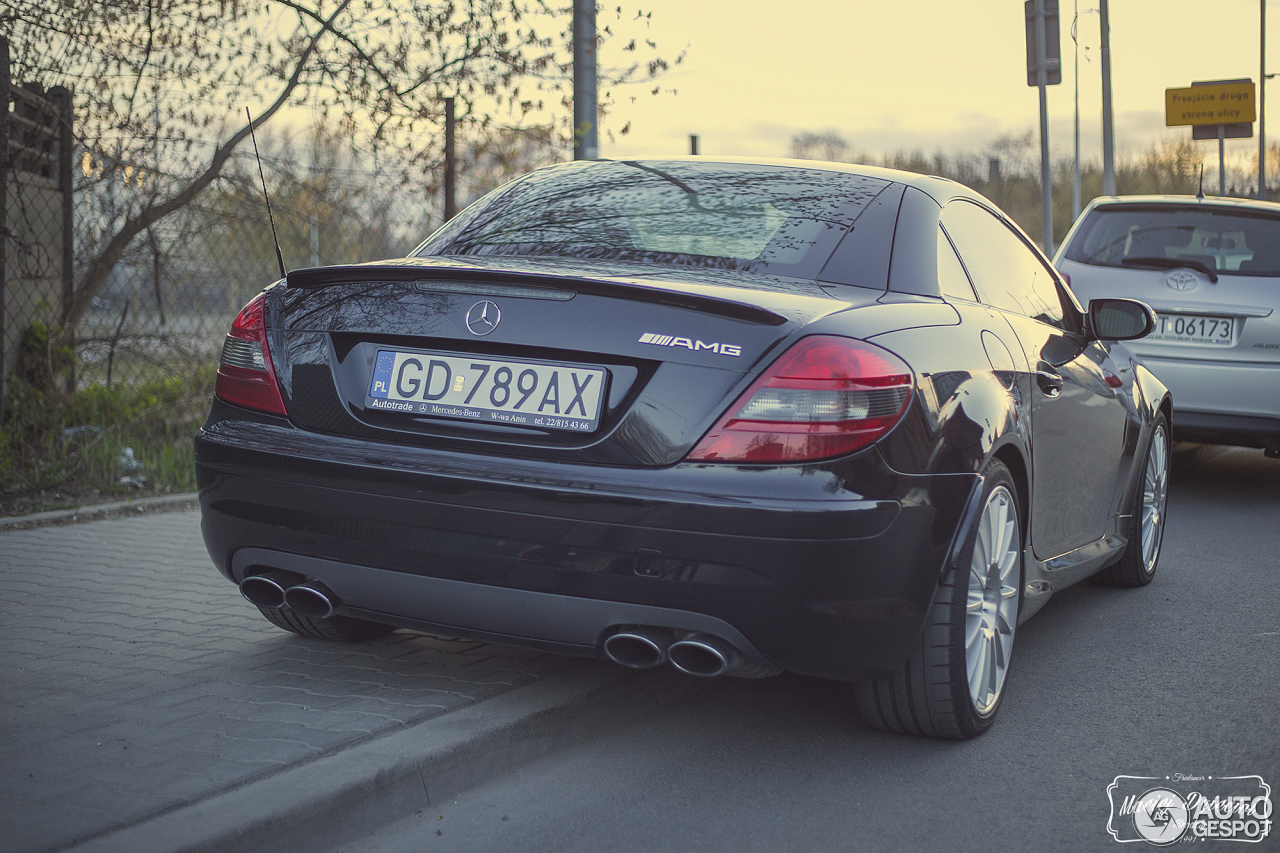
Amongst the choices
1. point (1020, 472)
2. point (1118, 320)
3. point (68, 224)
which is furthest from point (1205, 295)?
point (68, 224)

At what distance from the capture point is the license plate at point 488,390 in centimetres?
311

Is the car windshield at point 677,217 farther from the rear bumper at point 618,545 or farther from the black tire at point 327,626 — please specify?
the black tire at point 327,626

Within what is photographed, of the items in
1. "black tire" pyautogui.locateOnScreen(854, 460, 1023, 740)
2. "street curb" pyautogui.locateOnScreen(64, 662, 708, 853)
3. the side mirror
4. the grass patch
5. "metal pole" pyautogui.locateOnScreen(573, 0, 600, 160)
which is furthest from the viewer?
"metal pole" pyautogui.locateOnScreen(573, 0, 600, 160)

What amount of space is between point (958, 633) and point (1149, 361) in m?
5.09

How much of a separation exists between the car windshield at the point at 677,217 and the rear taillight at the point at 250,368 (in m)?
0.64

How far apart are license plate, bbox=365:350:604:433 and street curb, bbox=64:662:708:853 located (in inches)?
32.0

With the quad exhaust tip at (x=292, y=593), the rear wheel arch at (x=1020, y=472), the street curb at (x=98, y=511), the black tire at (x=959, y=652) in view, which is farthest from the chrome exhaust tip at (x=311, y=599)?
the street curb at (x=98, y=511)

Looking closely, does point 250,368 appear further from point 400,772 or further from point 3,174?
point 3,174

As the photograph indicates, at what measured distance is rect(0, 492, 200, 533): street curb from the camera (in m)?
6.27

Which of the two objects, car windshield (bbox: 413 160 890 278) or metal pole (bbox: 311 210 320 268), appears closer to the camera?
car windshield (bbox: 413 160 890 278)

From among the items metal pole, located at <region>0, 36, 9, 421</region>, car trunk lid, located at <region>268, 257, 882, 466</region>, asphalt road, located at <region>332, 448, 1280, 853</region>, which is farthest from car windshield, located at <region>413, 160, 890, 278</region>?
metal pole, located at <region>0, 36, 9, 421</region>

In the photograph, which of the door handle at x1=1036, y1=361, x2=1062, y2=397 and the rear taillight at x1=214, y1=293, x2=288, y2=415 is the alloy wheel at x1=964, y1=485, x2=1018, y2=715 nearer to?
the door handle at x1=1036, y1=361, x2=1062, y2=397

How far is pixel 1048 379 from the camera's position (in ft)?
13.7

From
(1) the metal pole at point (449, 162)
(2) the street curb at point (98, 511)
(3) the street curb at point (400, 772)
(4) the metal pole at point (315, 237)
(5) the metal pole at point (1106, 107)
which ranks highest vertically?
(5) the metal pole at point (1106, 107)
